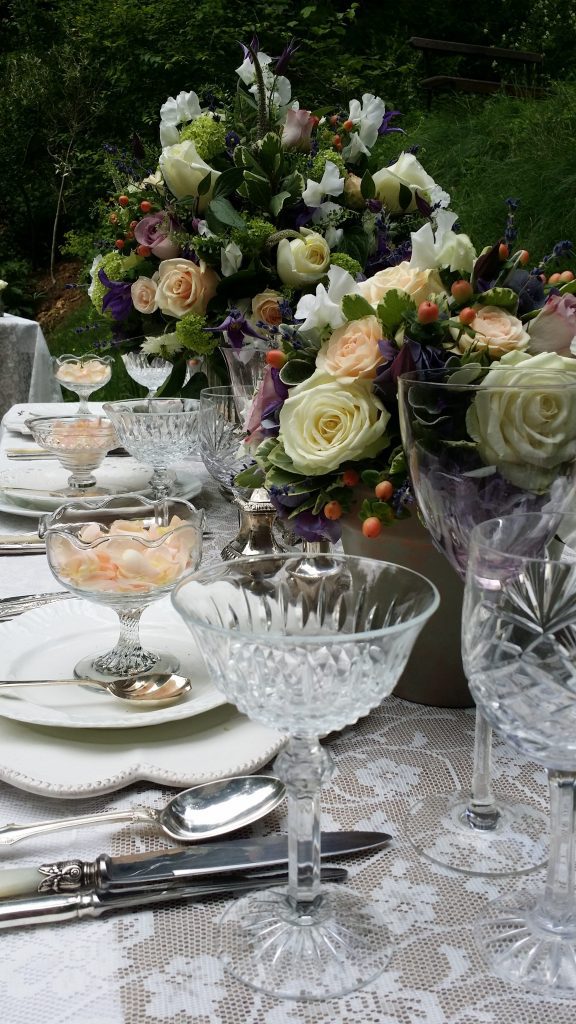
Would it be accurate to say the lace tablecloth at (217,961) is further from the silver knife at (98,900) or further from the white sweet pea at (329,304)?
the white sweet pea at (329,304)

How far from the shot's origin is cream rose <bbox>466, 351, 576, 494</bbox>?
0.71 m

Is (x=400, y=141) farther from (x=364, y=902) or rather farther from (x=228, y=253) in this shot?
(x=364, y=902)

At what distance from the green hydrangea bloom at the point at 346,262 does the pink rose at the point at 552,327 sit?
22.4 inches

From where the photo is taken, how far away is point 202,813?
2.11 feet

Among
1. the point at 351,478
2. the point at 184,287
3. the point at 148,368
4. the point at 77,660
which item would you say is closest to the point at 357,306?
the point at 351,478

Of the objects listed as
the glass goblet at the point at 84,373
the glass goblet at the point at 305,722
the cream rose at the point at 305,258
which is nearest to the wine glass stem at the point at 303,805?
the glass goblet at the point at 305,722

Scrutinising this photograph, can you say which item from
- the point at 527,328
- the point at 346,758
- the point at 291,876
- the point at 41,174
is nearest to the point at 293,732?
the point at 291,876

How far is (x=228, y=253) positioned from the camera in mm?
1377

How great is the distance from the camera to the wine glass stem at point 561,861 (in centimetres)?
52

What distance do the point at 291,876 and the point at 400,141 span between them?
648cm

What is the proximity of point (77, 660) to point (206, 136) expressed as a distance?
0.88 m

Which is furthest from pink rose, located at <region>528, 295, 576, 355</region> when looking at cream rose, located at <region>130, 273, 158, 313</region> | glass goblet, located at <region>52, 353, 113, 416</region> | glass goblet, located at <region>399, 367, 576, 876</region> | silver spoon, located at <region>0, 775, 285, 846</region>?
glass goblet, located at <region>52, 353, 113, 416</region>

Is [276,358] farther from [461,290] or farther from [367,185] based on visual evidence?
[367,185]

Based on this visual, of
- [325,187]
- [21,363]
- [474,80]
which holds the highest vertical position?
[474,80]
